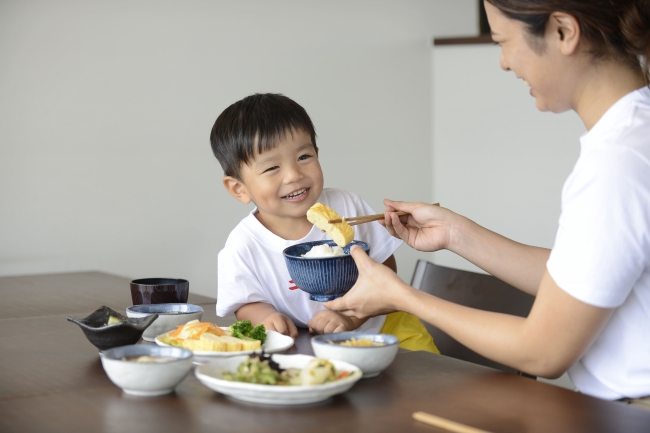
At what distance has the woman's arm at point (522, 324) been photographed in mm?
1239

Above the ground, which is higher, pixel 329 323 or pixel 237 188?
pixel 237 188

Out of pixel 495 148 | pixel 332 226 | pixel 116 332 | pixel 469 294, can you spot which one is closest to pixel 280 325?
pixel 332 226

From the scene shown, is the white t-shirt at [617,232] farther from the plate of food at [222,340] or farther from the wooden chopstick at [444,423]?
the plate of food at [222,340]

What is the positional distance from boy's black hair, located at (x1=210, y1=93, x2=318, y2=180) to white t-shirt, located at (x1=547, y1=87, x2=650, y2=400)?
93 centimetres

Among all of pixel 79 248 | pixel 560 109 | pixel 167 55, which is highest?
pixel 167 55

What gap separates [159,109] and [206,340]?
2.38 meters

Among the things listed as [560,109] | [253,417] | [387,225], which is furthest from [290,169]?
[253,417]

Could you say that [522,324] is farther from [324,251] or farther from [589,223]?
[324,251]

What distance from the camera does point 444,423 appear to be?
3.53ft

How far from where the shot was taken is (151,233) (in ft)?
12.0

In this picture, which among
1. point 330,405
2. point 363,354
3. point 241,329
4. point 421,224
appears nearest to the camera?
point 330,405

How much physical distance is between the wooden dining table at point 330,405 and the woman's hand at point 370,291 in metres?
0.11

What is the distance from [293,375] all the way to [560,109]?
2.34 ft

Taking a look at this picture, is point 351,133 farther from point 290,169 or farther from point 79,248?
point 290,169
